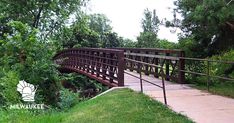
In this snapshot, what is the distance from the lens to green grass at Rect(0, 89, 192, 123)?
7.75 meters

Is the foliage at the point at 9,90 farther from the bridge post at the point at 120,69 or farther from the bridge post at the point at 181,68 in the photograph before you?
the bridge post at the point at 181,68

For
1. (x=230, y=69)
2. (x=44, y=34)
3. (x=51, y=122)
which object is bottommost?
(x=51, y=122)

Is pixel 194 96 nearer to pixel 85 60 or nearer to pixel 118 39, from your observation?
pixel 85 60

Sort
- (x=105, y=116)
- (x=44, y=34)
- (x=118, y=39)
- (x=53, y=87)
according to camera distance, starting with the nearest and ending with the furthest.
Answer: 1. (x=105, y=116)
2. (x=53, y=87)
3. (x=44, y=34)
4. (x=118, y=39)

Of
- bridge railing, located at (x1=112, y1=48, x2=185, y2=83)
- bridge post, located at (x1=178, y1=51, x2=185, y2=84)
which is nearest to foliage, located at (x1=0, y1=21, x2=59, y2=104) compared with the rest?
bridge railing, located at (x1=112, y1=48, x2=185, y2=83)

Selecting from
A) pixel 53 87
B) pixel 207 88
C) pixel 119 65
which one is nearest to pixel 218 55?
pixel 207 88

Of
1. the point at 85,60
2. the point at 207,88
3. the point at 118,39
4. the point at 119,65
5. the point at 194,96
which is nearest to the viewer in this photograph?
the point at 194,96

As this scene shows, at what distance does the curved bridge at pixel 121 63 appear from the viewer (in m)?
12.5

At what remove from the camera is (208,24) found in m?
10.3

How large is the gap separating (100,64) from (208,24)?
20.4 ft

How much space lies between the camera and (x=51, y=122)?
8883 mm

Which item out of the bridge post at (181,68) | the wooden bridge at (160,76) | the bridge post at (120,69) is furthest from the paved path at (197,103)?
the bridge post at (181,68)

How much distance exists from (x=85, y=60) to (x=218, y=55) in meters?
7.44

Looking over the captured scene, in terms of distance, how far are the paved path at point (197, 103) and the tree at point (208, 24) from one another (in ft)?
6.20
